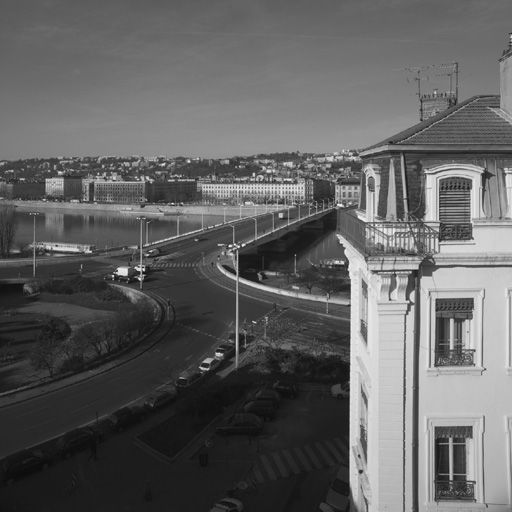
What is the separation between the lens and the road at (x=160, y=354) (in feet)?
41.2

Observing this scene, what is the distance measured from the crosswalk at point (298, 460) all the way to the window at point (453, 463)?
18.6 ft

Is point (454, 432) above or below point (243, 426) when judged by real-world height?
above

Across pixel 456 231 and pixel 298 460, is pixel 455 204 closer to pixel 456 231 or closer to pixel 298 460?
pixel 456 231

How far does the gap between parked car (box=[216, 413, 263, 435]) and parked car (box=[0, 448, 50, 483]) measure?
298 centimetres

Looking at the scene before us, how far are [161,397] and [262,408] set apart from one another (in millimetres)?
2205

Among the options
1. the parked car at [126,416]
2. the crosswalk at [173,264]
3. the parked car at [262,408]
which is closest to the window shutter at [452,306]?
the parked car at [262,408]

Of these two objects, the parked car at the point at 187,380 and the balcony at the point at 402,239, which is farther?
the parked car at the point at 187,380

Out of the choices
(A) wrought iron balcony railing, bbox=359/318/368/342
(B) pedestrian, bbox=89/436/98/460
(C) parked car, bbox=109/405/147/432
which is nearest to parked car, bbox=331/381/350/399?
(C) parked car, bbox=109/405/147/432

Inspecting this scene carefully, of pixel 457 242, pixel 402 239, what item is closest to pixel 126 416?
pixel 402 239

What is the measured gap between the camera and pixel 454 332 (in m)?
4.57

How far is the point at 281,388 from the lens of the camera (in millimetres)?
13844

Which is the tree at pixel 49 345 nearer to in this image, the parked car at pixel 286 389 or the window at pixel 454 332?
the parked car at pixel 286 389

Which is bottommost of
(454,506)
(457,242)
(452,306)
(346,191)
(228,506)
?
(228,506)

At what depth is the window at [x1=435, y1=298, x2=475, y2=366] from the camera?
4.54 metres
